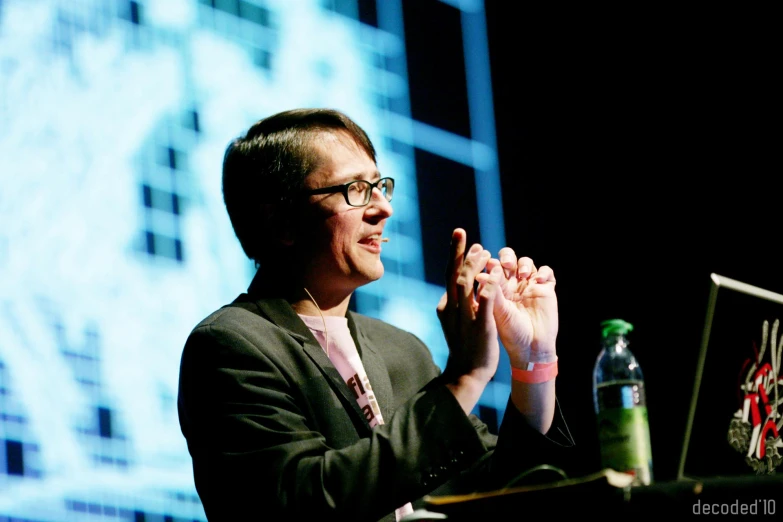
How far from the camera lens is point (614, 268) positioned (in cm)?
342

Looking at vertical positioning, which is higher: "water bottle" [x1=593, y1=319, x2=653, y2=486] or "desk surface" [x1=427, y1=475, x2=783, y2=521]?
"water bottle" [x1=593, y1=319, x2=653, y2=486]

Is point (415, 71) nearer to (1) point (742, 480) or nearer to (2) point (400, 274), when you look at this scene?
(2) point (400, 274)

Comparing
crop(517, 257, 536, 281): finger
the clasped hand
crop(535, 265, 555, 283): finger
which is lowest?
the clasped hand

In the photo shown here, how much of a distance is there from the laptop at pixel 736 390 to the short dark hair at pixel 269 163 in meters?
0.97

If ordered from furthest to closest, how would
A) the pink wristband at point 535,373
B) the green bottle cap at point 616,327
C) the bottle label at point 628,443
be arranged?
the pink wristband at point 535,373 < the green bottle cap at point 616,327 < the bottle label at point 628,443

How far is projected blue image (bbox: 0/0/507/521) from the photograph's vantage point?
2223 mm

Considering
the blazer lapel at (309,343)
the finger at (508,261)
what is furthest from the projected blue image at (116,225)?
the finger at (508,261)

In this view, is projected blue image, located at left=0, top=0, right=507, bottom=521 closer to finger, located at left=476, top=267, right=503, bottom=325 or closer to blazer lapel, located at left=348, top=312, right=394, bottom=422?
blazer lapel, located at left=348, top=312, right=394, bottom=422

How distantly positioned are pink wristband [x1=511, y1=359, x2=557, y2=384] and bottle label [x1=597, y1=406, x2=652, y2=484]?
454mm

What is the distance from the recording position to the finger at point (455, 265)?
142 cm

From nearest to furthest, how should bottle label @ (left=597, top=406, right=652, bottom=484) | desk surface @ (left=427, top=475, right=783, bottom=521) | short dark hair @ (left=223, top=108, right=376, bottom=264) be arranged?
desk surface @ (left=427, top=475, right=783, bottom=521) < bottle label @ (left=597, top=406, right=652, bottom=484) < short dark hair @ (left=223, top=108, right=376, bottom=264)

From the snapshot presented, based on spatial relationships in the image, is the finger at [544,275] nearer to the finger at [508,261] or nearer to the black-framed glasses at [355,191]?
the finger at [508,261]

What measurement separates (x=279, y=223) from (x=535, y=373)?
0.66 metres

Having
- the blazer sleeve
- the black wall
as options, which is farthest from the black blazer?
the black wall
